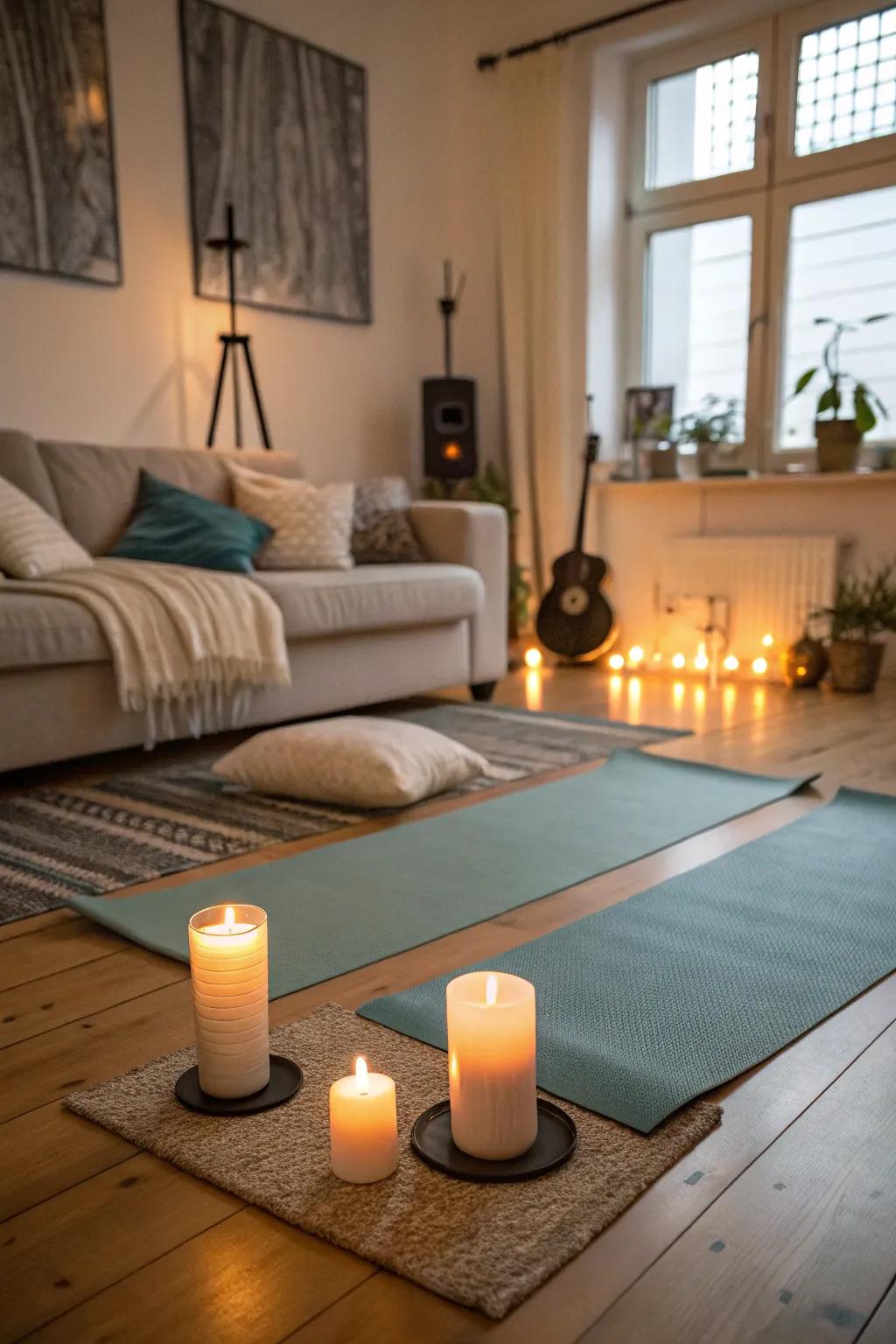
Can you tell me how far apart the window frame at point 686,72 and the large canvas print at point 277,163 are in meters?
1.19

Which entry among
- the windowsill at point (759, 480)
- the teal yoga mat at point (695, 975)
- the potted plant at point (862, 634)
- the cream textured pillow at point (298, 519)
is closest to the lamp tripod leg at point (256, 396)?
the cream textured pillow at point (298, 519)

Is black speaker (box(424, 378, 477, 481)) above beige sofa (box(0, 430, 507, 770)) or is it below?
above

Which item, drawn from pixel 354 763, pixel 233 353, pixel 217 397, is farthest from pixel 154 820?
pixel 233 353

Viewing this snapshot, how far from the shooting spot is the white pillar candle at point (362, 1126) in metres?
0.97

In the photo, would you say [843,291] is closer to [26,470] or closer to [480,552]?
[480,552]

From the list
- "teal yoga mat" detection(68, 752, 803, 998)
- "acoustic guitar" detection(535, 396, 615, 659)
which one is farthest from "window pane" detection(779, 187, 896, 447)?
"teal yoga mat" detection(68, 752, 803, 998)

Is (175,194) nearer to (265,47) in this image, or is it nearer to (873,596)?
(265,47)

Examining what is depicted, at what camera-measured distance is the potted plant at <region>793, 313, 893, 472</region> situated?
400 centimetres

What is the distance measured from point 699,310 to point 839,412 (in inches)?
33.1

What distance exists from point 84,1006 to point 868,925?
1112 mm

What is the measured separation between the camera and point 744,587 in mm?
4359

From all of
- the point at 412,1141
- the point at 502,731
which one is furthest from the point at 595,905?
the point at 502,731

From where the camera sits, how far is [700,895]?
5.73 ft

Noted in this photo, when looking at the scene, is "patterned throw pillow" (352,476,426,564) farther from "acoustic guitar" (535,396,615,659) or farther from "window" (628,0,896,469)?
"window" (628,0,896,469)
